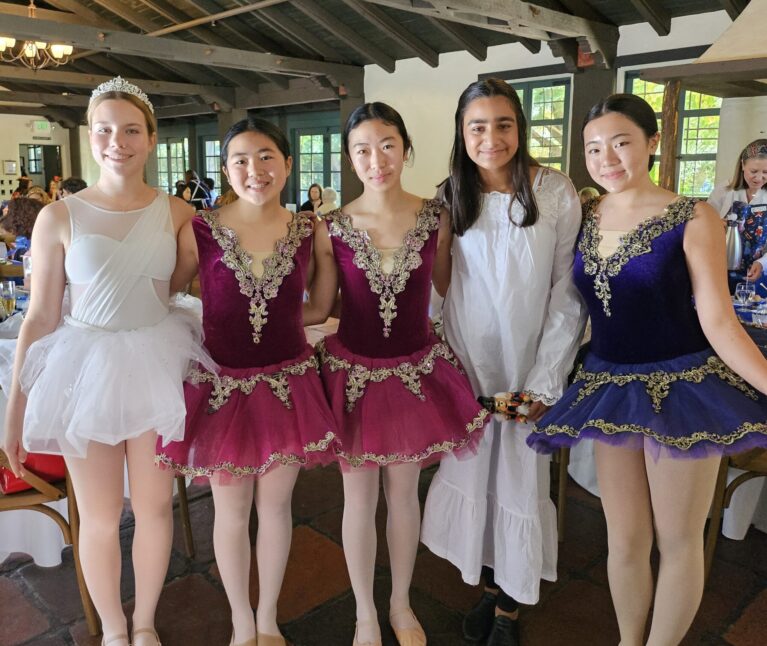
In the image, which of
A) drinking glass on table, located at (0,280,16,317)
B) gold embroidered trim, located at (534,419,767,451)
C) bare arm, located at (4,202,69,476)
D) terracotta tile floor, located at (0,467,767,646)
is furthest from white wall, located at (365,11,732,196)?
gold embroidered trim, located at (534,419,767,451)

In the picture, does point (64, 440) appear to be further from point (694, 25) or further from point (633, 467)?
point (694, 25)

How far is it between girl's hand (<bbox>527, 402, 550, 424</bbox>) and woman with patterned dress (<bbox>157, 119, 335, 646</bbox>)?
53cm

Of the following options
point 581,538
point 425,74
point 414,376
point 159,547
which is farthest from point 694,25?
point 159,547

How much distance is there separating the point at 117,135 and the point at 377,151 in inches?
25.5

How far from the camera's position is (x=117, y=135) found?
5.49 feet

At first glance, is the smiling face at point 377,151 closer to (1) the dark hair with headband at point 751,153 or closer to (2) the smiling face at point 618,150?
(2) the smiling face at point 618,150

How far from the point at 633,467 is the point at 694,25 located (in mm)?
5980

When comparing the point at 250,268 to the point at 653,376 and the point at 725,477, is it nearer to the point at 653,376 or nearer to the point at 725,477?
the point at 653,376

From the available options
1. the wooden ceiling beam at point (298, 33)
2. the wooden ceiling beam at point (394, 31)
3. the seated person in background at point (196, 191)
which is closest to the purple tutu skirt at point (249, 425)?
the wooden ceiling beam at point (394, 31)

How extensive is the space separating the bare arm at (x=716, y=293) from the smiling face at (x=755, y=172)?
7.20ft

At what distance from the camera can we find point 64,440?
1618mm

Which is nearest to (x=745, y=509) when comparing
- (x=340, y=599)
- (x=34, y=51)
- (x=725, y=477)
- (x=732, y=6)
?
(x=725, y=477)

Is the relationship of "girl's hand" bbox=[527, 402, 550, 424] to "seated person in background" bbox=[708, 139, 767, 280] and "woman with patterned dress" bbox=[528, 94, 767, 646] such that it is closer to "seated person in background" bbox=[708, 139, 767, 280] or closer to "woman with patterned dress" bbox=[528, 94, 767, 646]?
"woman with patterned dress" bbox=[528, 94, 767, 646]

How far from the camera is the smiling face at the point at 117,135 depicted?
1.67 meters
